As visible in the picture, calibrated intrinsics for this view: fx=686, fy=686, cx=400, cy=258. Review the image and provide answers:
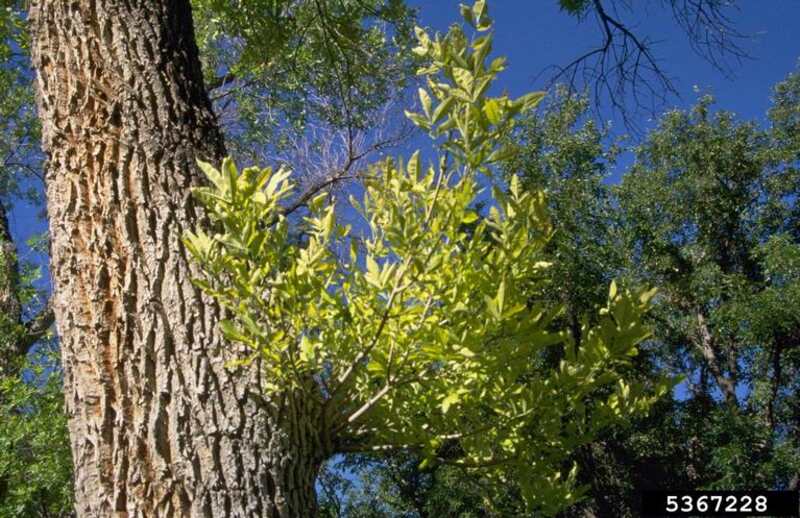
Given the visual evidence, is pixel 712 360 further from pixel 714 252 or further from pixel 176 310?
pixel 176 310

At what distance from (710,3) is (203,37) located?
198 inches

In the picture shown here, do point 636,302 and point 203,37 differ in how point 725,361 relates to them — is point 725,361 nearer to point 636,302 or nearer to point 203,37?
point 203,37

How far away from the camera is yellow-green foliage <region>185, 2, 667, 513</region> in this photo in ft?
4.62

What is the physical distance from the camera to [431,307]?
166 cm

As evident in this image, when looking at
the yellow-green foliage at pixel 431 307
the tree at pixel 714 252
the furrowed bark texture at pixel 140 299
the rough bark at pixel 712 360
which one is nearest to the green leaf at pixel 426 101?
the yellow-green foliage at pixel 431 307

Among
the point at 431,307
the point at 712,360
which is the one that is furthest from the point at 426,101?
the point at 712,360

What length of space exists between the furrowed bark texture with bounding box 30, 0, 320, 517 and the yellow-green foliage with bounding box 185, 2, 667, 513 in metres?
0.13

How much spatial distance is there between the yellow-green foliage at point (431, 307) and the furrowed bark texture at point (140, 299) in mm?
129

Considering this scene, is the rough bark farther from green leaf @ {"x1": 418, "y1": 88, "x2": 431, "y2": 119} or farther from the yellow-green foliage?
green leaf @ {"x1": 418, "y1": 88, "x2": 431, "y2": 119}

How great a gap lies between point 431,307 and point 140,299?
713mm

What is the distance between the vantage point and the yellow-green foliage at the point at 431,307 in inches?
55.4

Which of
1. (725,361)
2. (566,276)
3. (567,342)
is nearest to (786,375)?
(725,361)

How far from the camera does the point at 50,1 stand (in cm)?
197

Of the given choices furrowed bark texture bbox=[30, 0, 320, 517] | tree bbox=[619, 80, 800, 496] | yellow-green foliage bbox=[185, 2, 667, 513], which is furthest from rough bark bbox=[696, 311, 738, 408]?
furrowed bark texture bbox=[30, 0, 320, 517]
